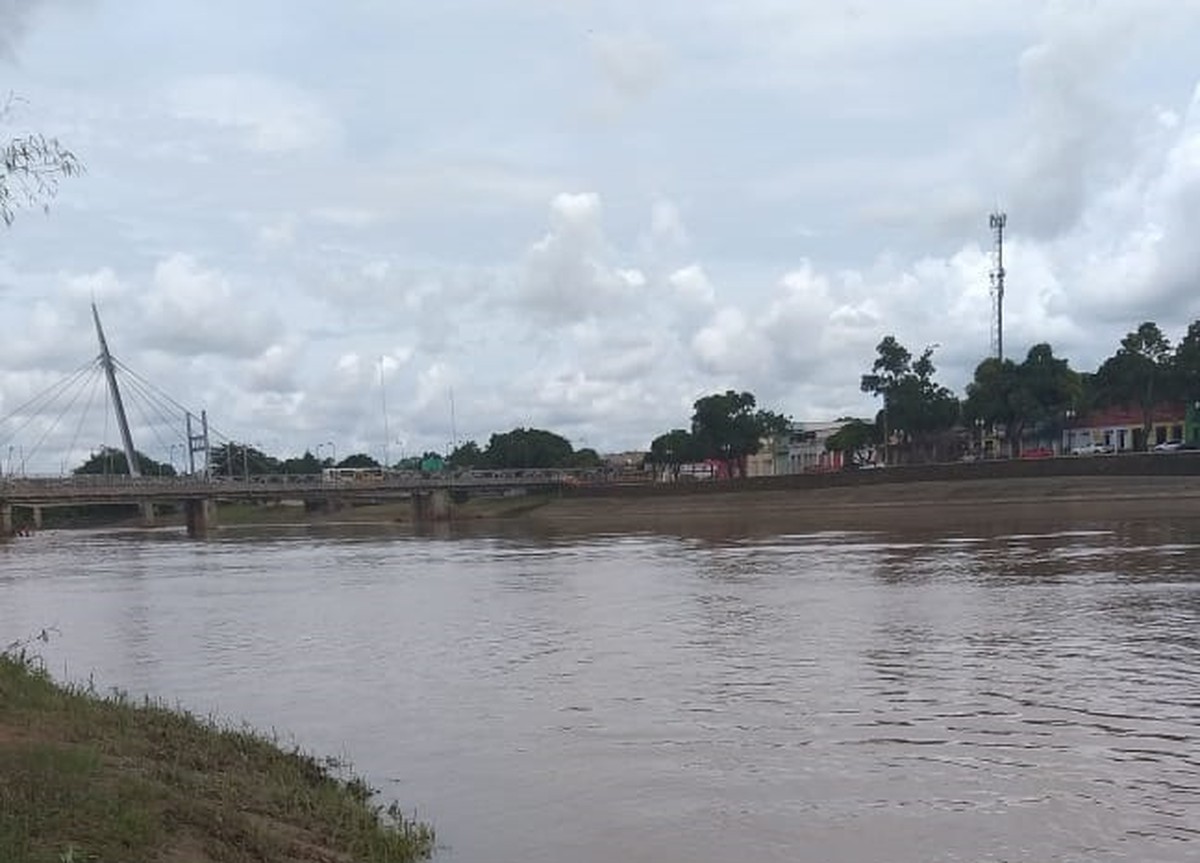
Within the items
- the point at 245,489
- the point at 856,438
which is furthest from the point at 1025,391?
the point at 245,489

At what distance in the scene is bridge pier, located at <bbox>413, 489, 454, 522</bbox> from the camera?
492 feet

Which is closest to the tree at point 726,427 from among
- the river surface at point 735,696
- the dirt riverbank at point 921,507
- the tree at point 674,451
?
the tree at point 674,451

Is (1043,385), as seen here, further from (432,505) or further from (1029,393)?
(432,505)

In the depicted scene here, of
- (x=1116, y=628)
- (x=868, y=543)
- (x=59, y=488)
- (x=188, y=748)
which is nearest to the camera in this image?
(x=188, y=748)

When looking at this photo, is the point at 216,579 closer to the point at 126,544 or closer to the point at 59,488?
the point at 126,544

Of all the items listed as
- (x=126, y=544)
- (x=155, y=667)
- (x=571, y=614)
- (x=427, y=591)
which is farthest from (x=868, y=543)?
(x=126, y=544)

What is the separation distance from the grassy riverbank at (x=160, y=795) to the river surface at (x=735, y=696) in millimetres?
1186

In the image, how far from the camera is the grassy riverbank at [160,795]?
8344 mm

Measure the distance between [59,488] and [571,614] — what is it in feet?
356

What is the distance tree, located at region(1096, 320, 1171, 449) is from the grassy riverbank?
100403 millimetres

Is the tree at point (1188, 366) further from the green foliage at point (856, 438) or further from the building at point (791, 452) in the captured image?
the building at point (791, 452)

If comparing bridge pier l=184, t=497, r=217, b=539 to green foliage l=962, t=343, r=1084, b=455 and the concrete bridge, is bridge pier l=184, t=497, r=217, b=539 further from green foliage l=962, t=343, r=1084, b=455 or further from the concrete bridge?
green foliage l=962, t=343, r=1084, b=455

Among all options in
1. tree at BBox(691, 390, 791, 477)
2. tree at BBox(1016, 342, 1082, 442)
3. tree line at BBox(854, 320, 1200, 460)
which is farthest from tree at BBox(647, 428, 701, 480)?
tree at BBox(1016, 342, 1082, 442)

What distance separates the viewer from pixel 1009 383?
109 meters
